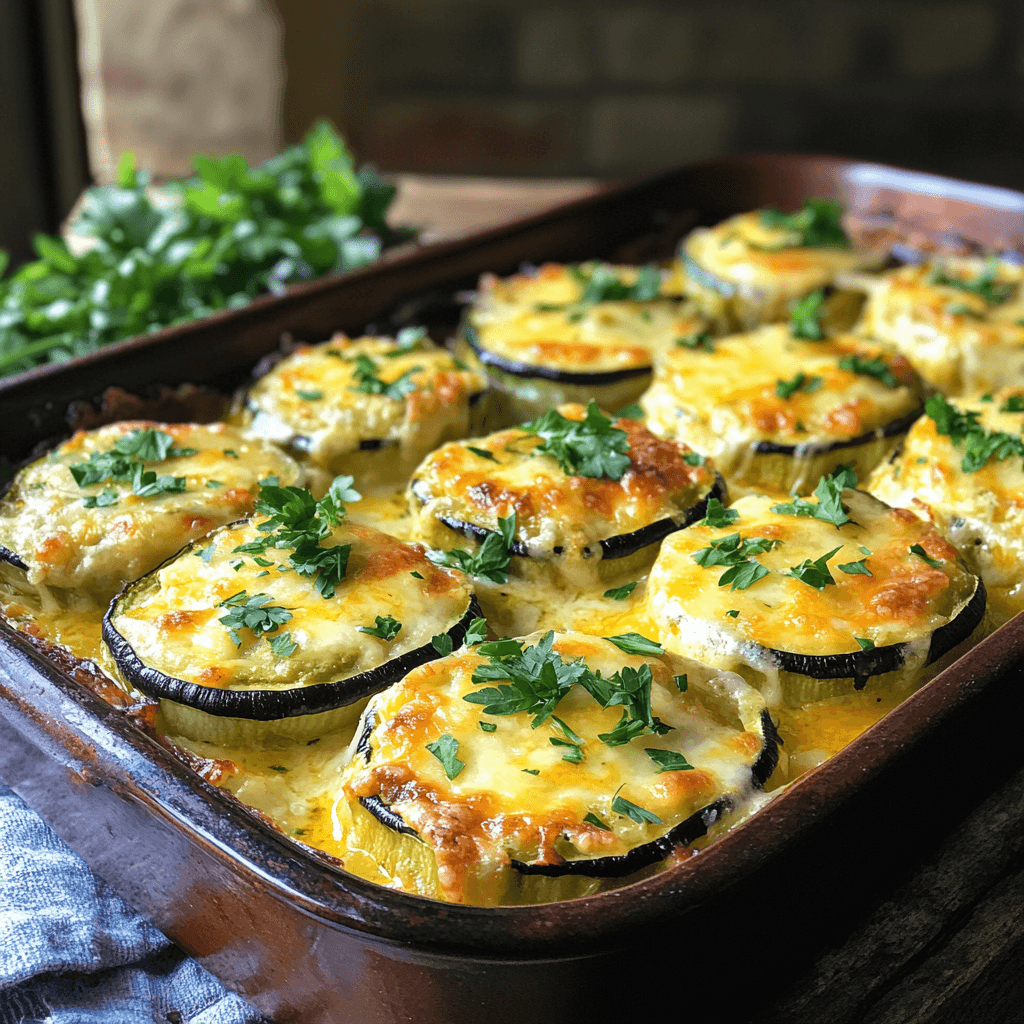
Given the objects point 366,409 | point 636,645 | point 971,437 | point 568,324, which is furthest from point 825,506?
point 568,324

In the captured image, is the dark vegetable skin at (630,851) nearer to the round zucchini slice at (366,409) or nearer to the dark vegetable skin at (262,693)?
the dark vegetable skin at (262,693)

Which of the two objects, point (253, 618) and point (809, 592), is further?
point (809, 592)

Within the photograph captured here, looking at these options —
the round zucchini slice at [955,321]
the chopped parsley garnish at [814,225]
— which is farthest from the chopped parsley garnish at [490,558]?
the chopped parsley garnish at [814,225]

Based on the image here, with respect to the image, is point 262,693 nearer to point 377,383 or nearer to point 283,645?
point 283,645

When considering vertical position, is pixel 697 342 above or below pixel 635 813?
above

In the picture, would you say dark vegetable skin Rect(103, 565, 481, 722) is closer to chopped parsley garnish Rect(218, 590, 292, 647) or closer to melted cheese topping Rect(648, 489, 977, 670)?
chopped parsley garnish Rect(218, 590, 292, 647)

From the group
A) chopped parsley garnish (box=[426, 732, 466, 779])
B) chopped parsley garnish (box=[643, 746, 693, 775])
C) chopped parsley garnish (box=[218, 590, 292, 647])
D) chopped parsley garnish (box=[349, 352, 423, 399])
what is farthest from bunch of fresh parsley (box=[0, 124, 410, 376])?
chopped parsley garnish (box=[643, 746, 693, 775])
